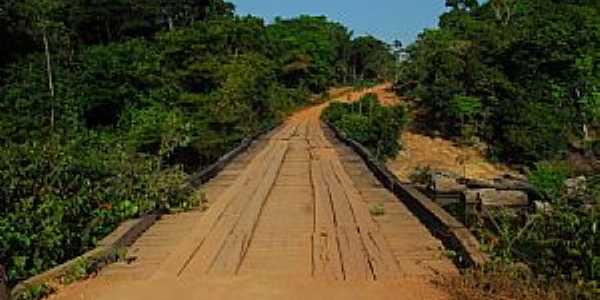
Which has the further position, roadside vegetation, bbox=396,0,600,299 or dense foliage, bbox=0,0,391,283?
roadside vegetation, bbox=396,0,600,299

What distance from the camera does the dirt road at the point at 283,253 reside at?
5211mm

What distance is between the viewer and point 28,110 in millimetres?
34000

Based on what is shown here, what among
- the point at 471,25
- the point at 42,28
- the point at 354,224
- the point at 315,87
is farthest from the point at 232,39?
the point at 354,224

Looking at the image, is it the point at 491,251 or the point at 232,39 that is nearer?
the point at 491,251

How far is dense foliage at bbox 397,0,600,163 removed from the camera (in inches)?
1513

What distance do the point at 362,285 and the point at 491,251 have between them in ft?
3.41

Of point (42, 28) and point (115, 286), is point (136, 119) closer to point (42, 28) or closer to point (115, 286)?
point (42, 28)

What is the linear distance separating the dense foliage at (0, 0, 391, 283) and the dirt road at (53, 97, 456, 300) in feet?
2.15

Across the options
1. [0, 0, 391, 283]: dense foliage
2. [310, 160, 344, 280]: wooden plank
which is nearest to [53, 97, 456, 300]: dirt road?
[310, 160, 344, 280]: wooden plank

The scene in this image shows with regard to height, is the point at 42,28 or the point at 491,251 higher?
the point at 42,28

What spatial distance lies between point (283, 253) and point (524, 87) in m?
36.9

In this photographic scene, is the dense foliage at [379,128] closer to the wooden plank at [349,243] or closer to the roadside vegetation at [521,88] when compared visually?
the roadside vegetation at [521,88]

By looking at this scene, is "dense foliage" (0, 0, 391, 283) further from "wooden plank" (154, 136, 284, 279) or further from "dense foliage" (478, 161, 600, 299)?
"dense foliage" (478, 161, 600, 299)

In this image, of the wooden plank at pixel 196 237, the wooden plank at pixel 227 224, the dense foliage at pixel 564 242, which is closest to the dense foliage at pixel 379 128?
the wooden plank at pixel 227 224
